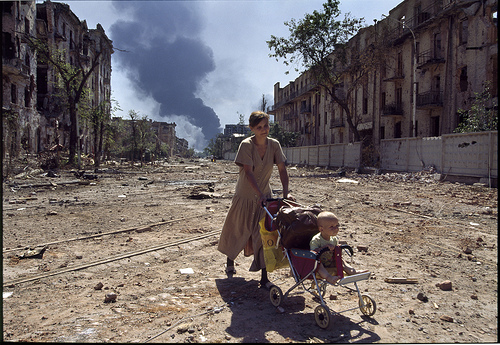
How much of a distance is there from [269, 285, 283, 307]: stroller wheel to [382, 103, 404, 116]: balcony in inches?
1130

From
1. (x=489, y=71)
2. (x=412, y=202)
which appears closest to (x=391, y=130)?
(x=489, y=71)

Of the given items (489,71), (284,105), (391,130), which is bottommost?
(391,130)

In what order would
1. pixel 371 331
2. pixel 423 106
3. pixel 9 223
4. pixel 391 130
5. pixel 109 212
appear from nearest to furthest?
pixel 371 331, pixel 9 223, pixel 109 212, pixel 423 106, pixel 391 130

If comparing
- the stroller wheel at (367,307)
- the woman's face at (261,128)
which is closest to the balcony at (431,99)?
the woman's face at (261,128)

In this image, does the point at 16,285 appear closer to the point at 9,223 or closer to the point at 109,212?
the point at 9,223

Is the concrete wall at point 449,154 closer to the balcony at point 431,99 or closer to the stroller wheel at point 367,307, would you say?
the balcony at point 431,99

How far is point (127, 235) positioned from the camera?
585 cm

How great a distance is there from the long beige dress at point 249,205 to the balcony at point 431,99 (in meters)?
24.9

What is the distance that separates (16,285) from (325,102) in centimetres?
4320

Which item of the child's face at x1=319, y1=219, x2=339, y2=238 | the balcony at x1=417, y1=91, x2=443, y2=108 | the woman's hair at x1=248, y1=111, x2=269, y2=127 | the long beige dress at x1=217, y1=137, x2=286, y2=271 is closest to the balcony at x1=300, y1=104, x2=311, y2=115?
the balcony at x1=417, y1=91, x2=443, y2=108

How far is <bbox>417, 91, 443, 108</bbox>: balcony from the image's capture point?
24734 millimetres

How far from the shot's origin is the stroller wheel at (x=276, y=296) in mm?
3023

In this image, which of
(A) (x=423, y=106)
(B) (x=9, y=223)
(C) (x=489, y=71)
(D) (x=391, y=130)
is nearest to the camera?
(B) (x=9, y=223)

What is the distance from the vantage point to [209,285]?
12.1ft
